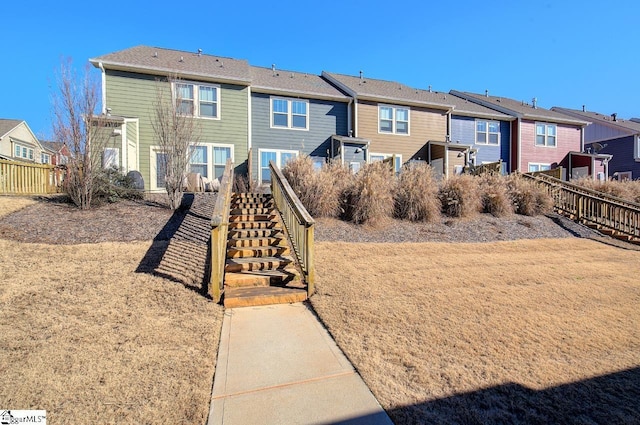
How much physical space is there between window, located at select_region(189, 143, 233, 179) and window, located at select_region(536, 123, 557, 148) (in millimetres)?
19334

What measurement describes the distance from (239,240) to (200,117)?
943cm

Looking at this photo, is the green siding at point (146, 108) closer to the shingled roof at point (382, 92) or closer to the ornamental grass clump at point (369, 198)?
the shingled roof at point (382, 92)

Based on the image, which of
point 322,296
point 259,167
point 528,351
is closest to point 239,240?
point 322,296

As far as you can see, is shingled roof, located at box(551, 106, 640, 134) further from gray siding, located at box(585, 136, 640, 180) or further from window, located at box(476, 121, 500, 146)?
window, located at box(476, 121, 500, 146)

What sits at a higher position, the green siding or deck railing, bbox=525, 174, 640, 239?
the green siding

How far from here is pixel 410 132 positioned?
683 inches

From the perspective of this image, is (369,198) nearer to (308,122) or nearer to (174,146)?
(174,146)

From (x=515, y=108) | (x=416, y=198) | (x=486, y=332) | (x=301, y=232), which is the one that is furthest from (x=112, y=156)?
(x=515, y=108)

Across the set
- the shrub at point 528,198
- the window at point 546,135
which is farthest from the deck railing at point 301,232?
the window at point 546,135

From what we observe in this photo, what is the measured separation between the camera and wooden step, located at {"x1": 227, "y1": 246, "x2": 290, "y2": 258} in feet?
19.0

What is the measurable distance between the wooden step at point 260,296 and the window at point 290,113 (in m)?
11.7

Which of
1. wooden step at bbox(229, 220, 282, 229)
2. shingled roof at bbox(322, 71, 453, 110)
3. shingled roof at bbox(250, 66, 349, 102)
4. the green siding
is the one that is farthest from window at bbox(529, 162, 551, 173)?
wooden step at bbox(229, 220, 282, 229)

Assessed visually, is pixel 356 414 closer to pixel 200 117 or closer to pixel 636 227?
pixel 636 227

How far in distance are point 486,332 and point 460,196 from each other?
269 inches
